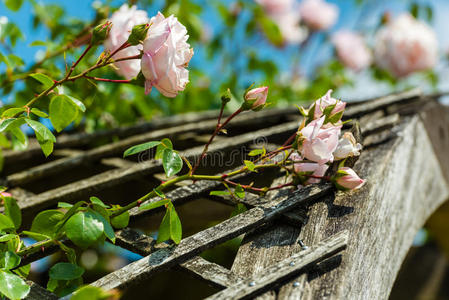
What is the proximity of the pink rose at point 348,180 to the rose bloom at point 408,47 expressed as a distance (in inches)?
84.8

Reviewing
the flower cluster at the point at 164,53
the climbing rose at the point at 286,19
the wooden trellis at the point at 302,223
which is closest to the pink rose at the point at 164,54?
the flower cluster at the point at 164,53

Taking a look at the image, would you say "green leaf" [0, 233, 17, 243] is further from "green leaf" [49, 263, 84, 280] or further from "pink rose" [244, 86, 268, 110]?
"pink rose" [244, 86, 268, 110]

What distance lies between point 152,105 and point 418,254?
13.4ft

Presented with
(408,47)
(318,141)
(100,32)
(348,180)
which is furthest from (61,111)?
(408,47)

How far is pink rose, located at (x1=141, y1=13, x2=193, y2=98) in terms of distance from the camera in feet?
2.75

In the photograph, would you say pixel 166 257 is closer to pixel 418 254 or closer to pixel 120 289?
pixel 120 289

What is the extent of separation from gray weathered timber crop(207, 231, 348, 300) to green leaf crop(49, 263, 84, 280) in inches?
9.7

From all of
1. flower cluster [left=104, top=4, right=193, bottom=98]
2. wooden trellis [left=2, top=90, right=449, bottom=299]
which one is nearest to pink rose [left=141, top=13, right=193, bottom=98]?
flower cluster [left=104, top=4, right=193, bottom=98]

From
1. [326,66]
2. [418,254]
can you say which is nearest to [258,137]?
[326,66]

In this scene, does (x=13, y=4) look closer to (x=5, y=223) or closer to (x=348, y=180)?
(x=5, y=223)

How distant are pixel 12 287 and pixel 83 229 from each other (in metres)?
0.15

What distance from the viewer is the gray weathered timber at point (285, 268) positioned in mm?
746

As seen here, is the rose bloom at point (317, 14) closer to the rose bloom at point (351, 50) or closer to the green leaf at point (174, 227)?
the rose bloom at point (351, 50)

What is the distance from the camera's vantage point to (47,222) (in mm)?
852
